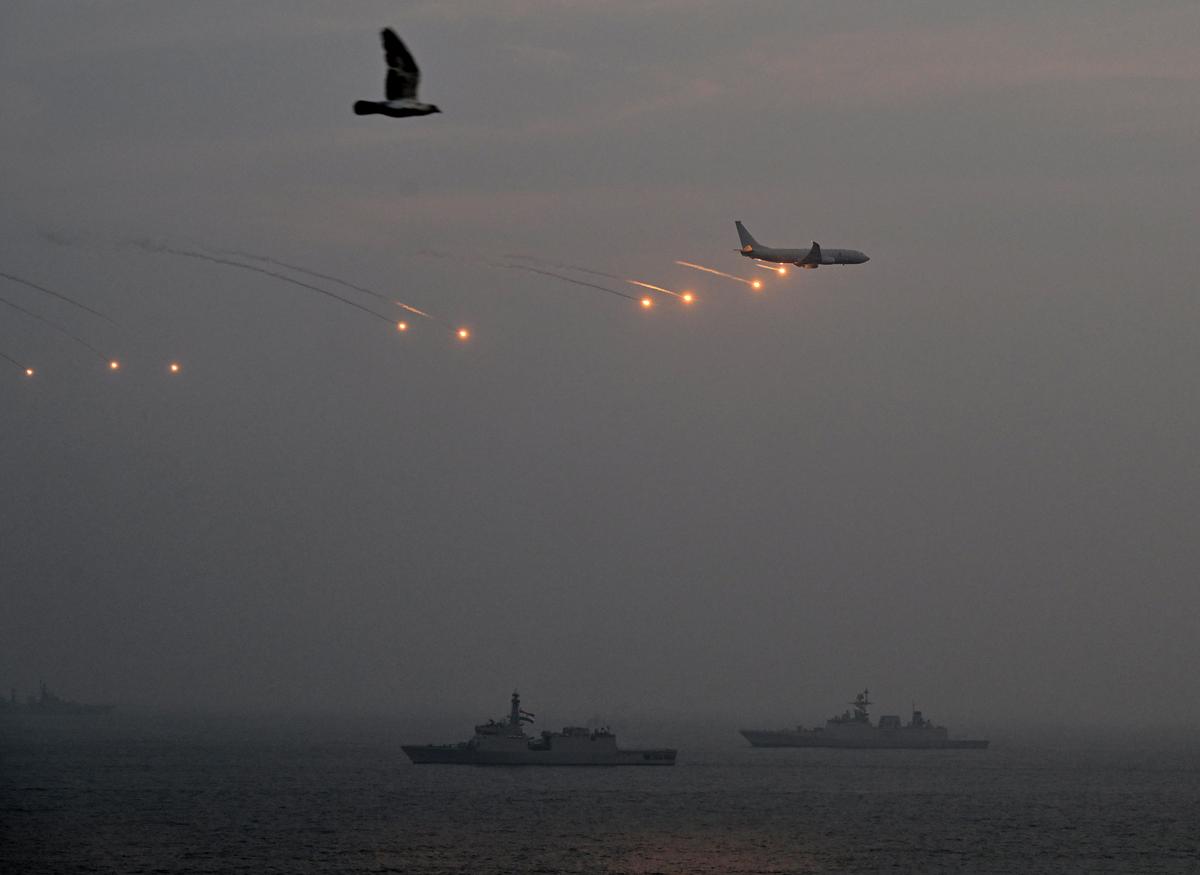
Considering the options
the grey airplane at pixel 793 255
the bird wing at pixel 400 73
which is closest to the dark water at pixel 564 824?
the grey airplane at pixel 793 255

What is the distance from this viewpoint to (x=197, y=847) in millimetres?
114062

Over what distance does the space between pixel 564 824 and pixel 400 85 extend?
100m

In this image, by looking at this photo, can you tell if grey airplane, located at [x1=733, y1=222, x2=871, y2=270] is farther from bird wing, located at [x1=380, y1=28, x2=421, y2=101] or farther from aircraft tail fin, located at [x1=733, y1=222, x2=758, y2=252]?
bird wing, located at [x1=380, y1=28, x2=421, y2=101]

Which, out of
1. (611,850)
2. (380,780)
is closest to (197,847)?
(611,850)

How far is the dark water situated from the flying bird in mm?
73199

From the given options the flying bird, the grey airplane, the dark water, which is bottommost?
the dark water

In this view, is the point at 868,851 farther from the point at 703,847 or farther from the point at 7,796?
the point at 7,796

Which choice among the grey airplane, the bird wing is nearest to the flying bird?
the bird wing

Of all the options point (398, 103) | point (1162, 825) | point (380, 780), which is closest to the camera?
point (398, 103)

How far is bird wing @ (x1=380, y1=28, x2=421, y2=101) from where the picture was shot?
42.4m

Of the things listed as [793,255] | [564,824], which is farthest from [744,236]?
[564,824]

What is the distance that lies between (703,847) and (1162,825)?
53.6 m

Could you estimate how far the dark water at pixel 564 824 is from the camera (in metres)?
110

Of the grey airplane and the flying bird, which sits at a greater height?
the grey airplane
